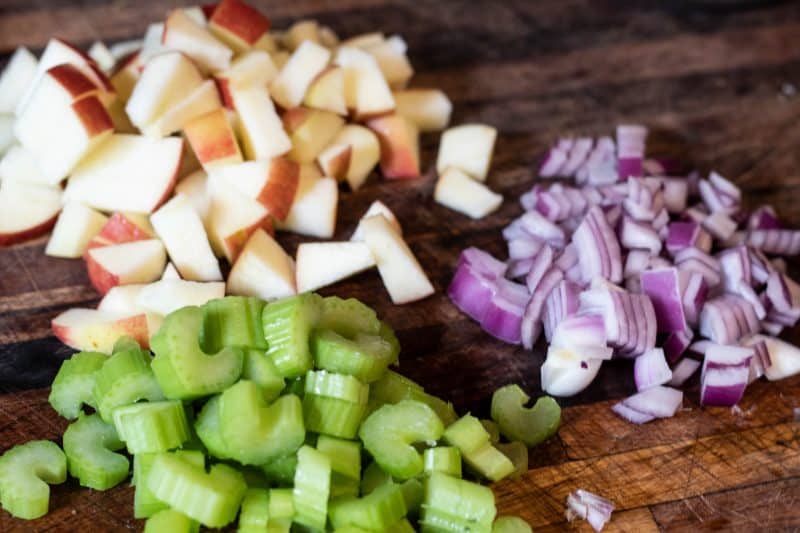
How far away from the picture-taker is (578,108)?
3.37 metres

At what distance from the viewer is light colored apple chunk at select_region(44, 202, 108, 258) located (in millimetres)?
2727

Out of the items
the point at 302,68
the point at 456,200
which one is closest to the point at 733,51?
the point at 456,200

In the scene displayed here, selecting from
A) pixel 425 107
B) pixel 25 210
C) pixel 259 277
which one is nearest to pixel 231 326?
pixel 259 277

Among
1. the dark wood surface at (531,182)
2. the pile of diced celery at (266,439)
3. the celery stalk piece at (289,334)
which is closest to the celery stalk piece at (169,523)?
the pile of diced celery at (266,439)

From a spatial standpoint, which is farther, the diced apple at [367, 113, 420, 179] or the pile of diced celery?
the diced apple at [367, 113, 420, 179]

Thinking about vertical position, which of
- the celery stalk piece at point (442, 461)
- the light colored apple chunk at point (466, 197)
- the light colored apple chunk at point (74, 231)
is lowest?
the celery stalk piece at point (442, 461)

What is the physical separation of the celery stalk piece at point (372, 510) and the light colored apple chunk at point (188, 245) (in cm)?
85

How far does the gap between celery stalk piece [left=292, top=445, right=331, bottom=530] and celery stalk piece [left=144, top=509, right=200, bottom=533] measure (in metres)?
0.21

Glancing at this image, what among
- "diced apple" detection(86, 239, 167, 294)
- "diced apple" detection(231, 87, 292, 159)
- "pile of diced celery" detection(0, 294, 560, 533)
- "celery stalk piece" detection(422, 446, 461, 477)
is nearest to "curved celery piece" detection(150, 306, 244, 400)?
"pile of diced celery" detection(0, 294, 560, 533)

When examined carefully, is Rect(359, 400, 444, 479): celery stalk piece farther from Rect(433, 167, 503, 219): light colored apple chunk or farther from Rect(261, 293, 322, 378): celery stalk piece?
Rect(433, 167, 503, 219): light colored apple chunk

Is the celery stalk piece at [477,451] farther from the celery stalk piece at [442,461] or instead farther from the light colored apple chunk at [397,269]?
the light colored apple chunk at [397,269]

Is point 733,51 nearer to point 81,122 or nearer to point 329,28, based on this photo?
point 329,28

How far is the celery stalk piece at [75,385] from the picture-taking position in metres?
2.27

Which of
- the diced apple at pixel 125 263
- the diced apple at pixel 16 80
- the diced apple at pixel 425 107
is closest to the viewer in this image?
the diced apple at pixel 125 263
